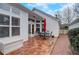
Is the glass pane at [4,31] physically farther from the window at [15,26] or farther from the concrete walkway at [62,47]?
the concrete walkway at [62,47]

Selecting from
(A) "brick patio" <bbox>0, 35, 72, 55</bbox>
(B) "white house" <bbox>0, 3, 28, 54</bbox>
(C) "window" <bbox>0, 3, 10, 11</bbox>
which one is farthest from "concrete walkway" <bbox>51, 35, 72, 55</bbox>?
(C) "window" <bbox>0, 3, 10, 11</bbox>

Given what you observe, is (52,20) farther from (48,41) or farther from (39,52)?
(39,52)

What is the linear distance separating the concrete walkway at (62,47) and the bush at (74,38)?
22 centimetres

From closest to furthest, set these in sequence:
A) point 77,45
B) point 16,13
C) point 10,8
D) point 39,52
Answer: point 77,45, point 39,52, point 10,8, point 16,13

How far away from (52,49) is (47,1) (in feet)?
6.44

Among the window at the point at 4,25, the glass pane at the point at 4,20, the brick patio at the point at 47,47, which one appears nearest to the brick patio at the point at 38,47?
the brick patio at the point at 47,47

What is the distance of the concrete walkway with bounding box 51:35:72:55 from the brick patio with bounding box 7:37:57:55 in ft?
0.67

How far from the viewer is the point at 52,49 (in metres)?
6.49

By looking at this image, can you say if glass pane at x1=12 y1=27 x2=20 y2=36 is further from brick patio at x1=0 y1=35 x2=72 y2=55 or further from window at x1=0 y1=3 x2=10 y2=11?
window at x1=0 y1=3 x2=10 y2=11

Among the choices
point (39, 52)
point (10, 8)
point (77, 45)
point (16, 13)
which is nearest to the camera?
A: point (77, 45)

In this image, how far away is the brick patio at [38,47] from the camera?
6150mm

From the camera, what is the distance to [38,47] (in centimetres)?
661

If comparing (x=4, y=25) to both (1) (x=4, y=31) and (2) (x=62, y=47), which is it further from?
(2) (x=62, y=47)
